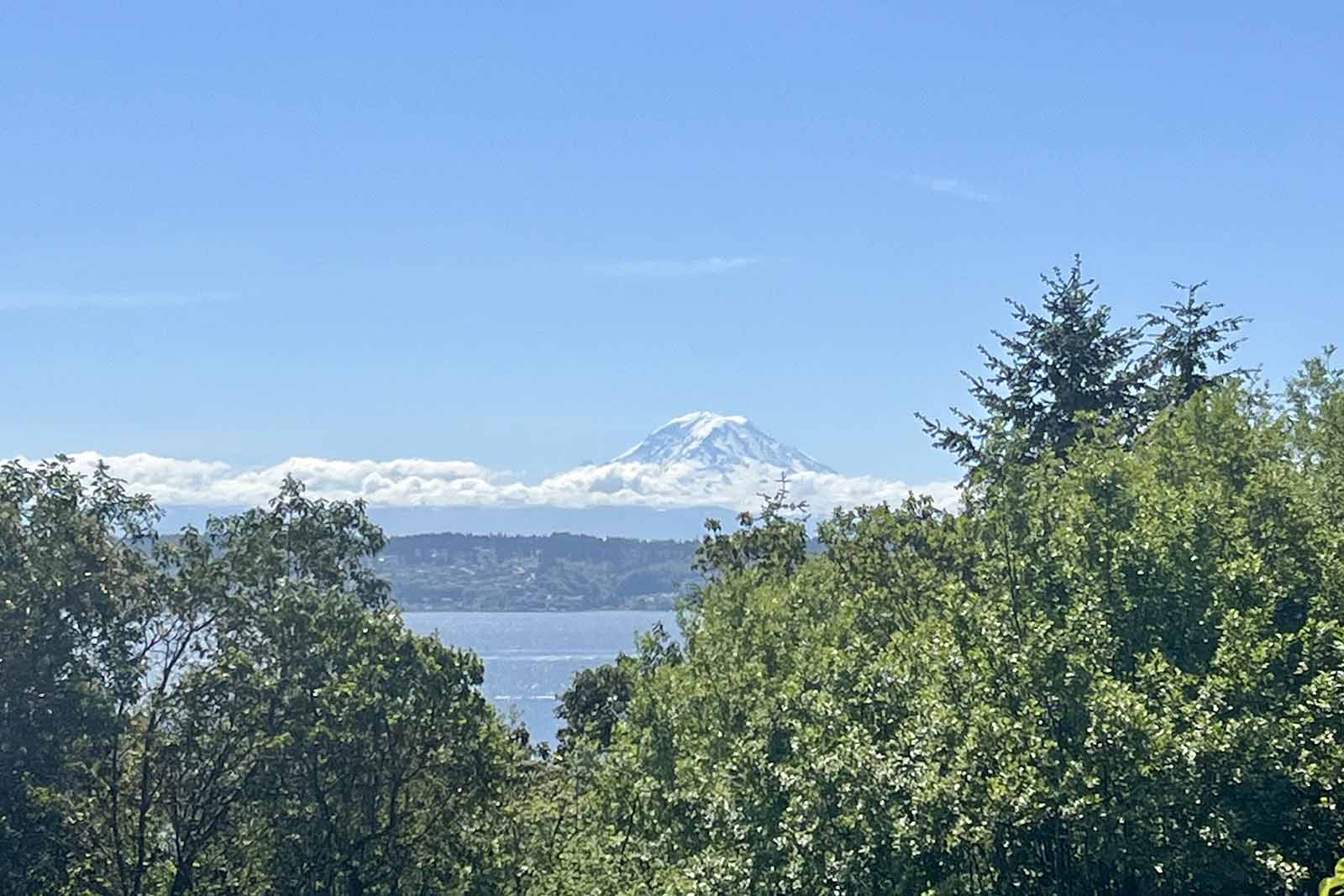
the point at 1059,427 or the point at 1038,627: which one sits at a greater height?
the point at 1059,427

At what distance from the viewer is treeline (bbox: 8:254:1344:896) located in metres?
17.7

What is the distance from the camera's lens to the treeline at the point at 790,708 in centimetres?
1766

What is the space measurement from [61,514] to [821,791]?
15069 millimetres

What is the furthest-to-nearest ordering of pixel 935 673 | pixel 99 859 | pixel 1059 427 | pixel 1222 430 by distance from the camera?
pixel 1059 427 → pixel 99 859 → pixel 1222 430 → pixel 935 673

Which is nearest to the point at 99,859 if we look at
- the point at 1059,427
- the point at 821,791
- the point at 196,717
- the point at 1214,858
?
the point at 196,717

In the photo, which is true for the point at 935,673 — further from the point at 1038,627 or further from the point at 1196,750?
the point at 1196,750

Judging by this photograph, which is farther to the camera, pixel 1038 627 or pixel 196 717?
pixel 196 717

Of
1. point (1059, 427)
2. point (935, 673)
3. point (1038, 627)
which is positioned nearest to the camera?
point (1038, 627)

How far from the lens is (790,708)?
816 inches

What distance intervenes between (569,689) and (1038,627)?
34.0 meters

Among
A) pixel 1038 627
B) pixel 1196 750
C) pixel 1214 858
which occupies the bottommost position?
pixel 1214 858

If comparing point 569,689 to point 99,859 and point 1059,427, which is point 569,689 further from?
point 99,859

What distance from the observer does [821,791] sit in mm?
18719

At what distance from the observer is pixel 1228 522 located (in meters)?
20.3
